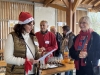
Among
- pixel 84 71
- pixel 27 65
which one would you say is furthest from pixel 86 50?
pixel 27 65

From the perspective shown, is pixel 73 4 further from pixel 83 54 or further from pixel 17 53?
pixel 17 53

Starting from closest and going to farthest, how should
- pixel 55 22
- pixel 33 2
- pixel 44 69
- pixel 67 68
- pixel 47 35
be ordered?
pixel 44 69 < pixel 67 68 < pixel 47 35 < pixel 33 2 < pixel 55 22

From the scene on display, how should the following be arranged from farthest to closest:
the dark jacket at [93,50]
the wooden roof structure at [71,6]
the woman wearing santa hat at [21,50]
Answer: the wooden roof structure at [71,6] → the dark jacket at [93,50] → the woman wearing santa hat at [21,50]

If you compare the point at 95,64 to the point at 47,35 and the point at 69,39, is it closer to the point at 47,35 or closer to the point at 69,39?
the point at 47,35

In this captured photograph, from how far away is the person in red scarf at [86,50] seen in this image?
6.26 ft

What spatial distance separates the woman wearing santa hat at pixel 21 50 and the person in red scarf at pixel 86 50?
2.12ft

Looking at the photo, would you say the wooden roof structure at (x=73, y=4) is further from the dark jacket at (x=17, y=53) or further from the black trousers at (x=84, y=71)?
the dark jacket at (x=17, y=53)

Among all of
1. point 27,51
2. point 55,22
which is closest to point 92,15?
point 55,22

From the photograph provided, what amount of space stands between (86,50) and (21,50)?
84 cm

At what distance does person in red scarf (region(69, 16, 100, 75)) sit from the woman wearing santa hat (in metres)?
0.65

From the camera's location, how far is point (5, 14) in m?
6.56

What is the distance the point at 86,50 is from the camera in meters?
1.96

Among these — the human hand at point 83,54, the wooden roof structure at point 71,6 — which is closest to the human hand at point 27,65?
the human hand at point 83,54

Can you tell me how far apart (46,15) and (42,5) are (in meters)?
0.51
